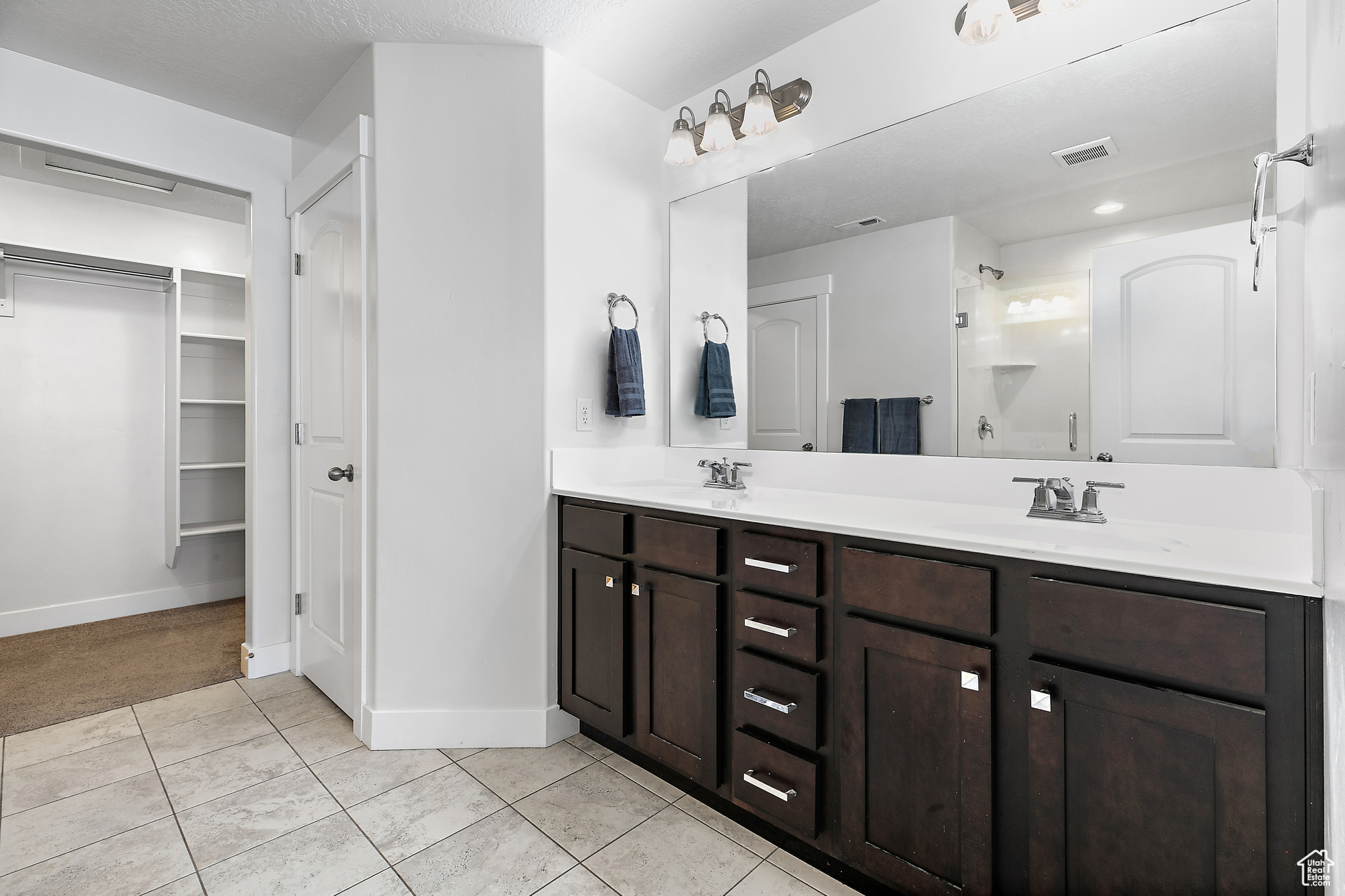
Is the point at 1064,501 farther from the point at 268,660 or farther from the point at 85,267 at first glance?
the point at 85,267

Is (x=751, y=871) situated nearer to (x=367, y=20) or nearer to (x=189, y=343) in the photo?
(x=367, y=20)

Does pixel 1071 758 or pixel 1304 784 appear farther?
pixel 1071 758

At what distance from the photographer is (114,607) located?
347cm

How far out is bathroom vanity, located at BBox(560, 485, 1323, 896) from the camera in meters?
0.95

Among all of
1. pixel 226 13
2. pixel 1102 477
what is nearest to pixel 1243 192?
pixel 1102 477

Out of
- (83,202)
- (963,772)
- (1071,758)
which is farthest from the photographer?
(83,202)

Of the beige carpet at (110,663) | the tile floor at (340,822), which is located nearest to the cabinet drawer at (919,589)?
the tile floor at (340,822)

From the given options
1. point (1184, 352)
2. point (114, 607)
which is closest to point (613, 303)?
point (1184, 352)

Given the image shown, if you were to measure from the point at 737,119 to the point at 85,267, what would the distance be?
3.50 meters

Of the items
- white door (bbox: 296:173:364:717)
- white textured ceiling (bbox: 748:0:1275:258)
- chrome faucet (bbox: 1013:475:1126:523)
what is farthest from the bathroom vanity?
white door (bbox: 296:173:364:717)

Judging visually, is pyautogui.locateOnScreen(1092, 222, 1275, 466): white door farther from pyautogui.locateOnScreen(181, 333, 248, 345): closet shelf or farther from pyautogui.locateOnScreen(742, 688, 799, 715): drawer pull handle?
pyautogui.locateOnScreen(181, 333, 248, 345): closet shelf

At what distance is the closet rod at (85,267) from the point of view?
3102mm

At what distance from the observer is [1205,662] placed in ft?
3.21

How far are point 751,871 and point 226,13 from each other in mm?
2952
